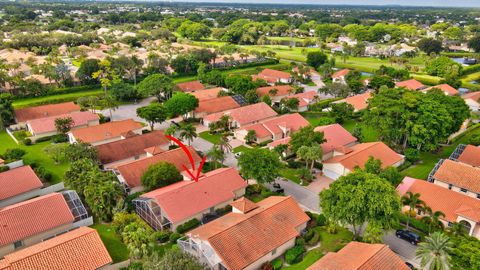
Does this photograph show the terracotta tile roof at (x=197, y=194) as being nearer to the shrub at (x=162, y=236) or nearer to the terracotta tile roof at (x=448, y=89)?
the shrub at (x=162, y=236)

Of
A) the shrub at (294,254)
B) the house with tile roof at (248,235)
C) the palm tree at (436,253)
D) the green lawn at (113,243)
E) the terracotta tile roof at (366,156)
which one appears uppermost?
the palm tree at (436,253)

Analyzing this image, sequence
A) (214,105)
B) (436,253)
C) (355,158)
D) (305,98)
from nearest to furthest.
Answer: (436,253)
(355,158)
(214,105)
(305,98)

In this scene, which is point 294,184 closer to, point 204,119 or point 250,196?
point 250,196

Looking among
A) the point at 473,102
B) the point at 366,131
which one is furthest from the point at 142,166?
the point at 473,102

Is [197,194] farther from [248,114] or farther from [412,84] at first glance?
[412,84]

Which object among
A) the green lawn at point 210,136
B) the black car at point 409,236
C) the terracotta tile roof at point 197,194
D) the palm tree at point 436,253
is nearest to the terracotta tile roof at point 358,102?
the green lawn at point 210,136

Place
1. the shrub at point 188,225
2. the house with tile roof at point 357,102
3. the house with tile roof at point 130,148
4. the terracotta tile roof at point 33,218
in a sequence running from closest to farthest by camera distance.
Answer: the terracotta tile roof at point 33,218
the shrub at point 188,225
the house with tile roof at point 130,148
the house with tile roof at point 357,102

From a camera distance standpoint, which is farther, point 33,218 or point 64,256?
point 33,218
